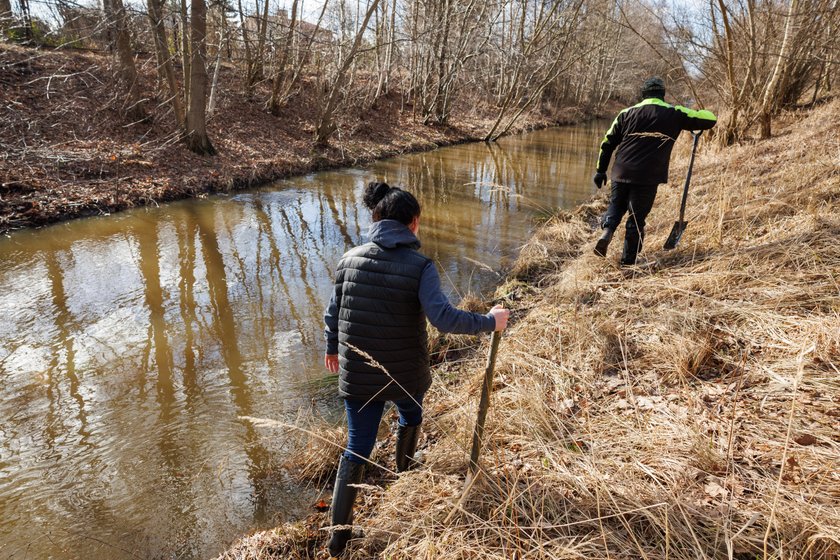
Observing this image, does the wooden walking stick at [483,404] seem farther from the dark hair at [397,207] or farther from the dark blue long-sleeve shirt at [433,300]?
the dark hair at [397,207]

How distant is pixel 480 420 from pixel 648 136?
385 centimetres

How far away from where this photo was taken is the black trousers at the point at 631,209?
4.89 meters

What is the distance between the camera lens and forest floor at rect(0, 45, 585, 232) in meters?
9.38

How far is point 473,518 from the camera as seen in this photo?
2.29 m

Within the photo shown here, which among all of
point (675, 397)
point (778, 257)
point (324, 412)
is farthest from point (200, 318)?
point (778, 257)

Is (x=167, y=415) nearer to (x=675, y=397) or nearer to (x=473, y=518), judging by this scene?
(x=473, y=518)

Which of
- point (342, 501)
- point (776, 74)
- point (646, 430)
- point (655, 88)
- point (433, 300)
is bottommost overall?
point (342, 501)

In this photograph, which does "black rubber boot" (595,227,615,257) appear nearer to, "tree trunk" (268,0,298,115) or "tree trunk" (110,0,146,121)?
"tree trunk" (110,0,146,121)

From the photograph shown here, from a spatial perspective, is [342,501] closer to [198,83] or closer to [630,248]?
[630,248]

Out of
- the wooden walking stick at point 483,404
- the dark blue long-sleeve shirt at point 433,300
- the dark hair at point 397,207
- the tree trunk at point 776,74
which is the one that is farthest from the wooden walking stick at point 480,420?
the tree trunk at point 776,74

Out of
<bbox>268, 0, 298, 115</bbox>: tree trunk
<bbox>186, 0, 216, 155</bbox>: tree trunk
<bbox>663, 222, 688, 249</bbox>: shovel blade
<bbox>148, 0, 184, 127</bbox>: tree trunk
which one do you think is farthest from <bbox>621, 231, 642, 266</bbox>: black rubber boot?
<bbox>268, 0, 298, 115</bbox>: tree trunk

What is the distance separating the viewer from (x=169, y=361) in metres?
4.73

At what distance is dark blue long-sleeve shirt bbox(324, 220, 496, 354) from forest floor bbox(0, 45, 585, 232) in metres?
9.08

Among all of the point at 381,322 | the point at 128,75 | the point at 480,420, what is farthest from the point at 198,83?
the point at 480,420
